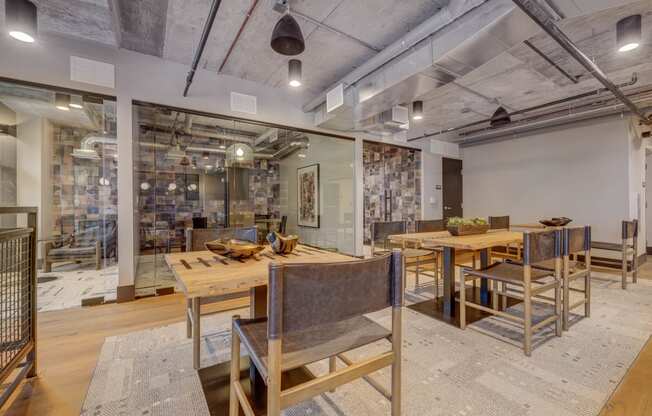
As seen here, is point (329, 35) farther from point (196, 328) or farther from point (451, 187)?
point (451, 187)

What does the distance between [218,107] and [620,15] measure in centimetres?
417

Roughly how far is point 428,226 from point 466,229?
750 mm

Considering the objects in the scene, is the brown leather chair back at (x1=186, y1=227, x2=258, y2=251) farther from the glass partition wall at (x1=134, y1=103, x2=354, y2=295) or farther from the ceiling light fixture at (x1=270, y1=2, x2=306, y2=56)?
the glass partition wall at (x1=134, y1=103, x2=354, y2=295)

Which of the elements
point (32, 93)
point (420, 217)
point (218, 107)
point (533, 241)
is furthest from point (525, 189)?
point (32, 93)

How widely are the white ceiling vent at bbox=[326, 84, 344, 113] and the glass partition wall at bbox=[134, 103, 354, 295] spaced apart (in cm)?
90

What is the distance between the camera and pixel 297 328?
896mm

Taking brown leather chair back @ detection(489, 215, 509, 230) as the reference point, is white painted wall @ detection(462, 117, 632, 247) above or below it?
above

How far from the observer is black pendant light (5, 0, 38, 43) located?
192 centimetres

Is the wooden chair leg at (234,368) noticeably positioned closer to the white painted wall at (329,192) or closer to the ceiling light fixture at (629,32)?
the ceiling light fixture at (629,32)

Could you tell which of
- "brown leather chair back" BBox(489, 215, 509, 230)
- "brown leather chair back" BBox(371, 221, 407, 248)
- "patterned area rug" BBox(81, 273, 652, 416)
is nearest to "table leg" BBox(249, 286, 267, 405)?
"patterned area rug" BBox(81, 273, 652, 416)

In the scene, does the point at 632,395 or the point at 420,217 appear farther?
the point at 420,217

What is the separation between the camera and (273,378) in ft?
2.90

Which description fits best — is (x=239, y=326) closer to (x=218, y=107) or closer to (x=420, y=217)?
(x=218, y=107)

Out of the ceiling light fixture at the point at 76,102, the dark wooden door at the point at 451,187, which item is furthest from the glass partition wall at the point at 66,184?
the dark wooden door at the point at 451,187
